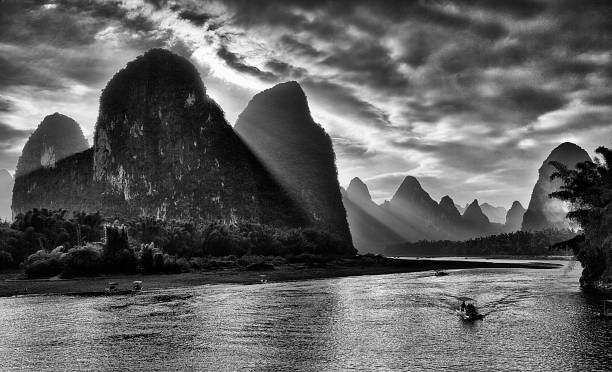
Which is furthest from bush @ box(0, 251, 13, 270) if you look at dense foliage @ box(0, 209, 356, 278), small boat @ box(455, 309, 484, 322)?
small boat @ box(455, 309, 484, 322)

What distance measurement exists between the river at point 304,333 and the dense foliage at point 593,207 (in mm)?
4049

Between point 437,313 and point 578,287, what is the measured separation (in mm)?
27550

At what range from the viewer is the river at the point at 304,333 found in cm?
2797

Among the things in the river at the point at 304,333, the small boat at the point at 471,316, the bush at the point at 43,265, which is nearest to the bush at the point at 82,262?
the bush at the point at 43,265

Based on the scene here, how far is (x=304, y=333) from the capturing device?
3616 cm

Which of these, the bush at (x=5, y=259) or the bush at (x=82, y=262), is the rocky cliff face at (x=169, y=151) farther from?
the bush at (x=82, y=262)

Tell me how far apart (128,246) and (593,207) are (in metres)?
74.4

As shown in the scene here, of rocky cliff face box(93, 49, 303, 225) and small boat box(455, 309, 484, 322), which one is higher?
rocky cliff face box(93, 49, 303, 225)

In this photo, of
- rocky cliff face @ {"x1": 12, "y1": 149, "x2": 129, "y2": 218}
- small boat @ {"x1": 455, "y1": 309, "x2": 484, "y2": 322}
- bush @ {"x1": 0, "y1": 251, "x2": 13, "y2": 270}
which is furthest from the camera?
rocky cliff face @ {"x1": 12, "y1": 149, "x2": 129, "y2": 218}

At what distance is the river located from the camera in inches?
1101

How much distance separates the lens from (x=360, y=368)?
26500 mm

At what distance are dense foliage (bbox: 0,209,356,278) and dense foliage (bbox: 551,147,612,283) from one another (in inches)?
2671

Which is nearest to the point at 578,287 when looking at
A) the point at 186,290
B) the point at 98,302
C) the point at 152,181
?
the point at 186,290

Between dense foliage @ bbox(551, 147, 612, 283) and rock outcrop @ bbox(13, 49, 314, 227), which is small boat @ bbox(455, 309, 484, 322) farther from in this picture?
rock outcrop @ bbox(13, 49, 314, 227)
